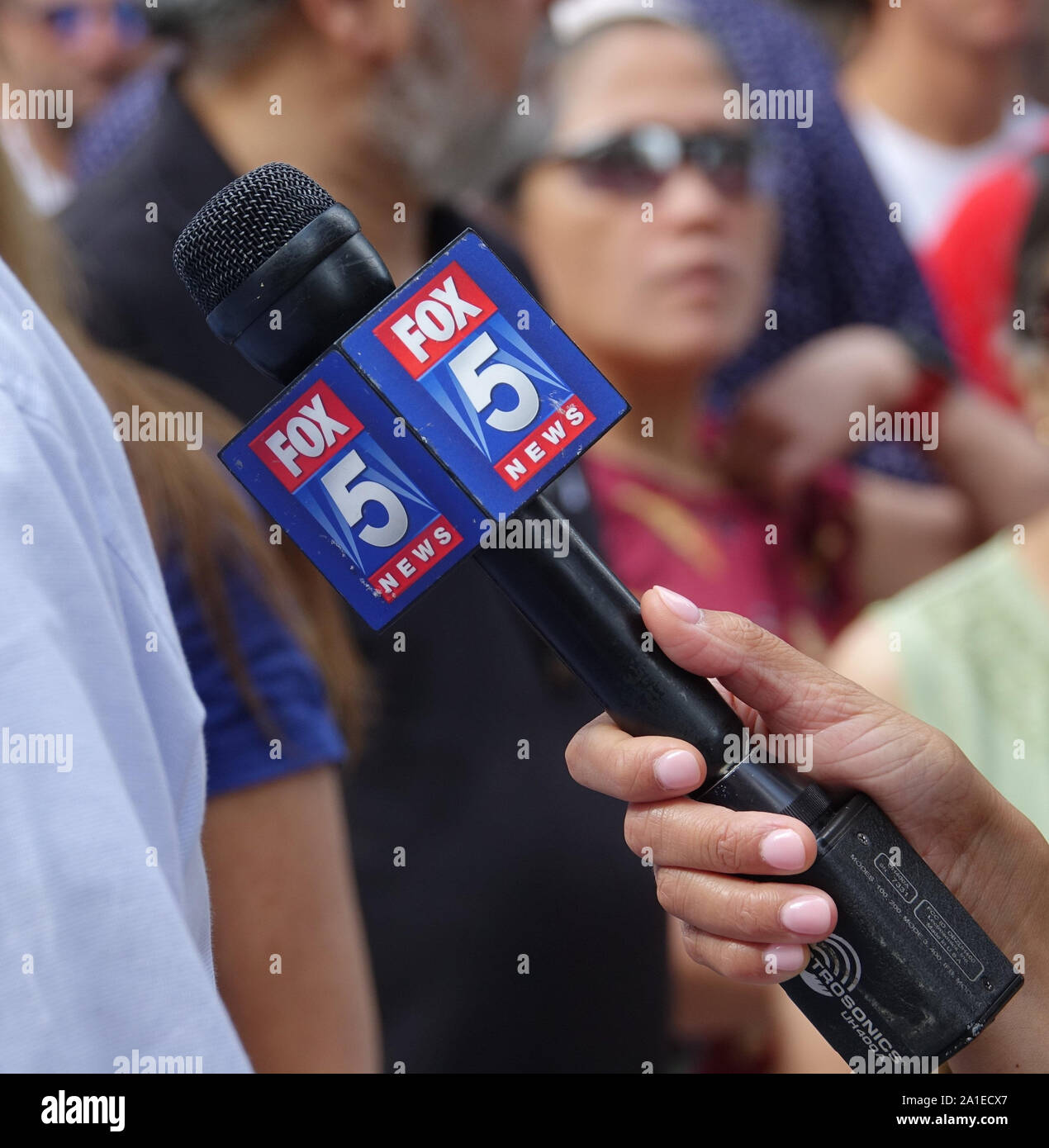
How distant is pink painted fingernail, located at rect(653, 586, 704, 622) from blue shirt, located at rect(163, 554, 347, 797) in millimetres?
453

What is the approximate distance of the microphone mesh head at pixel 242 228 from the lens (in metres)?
0.53

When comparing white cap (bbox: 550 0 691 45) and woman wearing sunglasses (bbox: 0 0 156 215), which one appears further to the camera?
woman wearing sunglasses (bbox: 0 0 156 215)

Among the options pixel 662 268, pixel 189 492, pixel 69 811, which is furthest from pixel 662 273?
pixel 69 811

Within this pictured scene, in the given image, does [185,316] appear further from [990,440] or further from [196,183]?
[990,440]

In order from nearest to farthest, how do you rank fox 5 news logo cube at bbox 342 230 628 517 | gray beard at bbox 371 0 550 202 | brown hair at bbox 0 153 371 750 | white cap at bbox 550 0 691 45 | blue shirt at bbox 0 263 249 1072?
blue shirt at bbox 0 263 249 1072 → fox 5 news logo cube at bbox 342 230 628 517 → brown hair at bbox 0 153 371 750 → gray beard at bbox 371 0 550 202 → white cap at bbox 550 0 691 45

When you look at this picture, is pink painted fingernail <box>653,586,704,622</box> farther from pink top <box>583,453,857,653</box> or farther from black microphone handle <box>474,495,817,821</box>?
pink top <box>583,453,857,653</box>

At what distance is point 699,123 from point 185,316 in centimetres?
75

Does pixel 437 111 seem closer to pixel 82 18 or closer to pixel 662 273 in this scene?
pixel 662 273

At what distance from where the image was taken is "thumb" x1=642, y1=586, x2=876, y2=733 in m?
0.54

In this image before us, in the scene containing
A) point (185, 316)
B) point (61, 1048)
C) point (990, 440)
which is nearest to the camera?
point (61, 1048)

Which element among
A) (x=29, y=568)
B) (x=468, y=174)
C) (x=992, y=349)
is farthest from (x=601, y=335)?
(x=29, y=568)

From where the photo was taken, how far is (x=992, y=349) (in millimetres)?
2143

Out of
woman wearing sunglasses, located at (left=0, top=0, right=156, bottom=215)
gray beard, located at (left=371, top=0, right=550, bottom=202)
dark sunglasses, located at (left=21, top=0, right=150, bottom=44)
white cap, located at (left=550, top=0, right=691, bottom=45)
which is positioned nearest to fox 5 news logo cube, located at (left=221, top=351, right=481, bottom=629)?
gray beard, located at (left=371, top=0, right=550, bottom=202)

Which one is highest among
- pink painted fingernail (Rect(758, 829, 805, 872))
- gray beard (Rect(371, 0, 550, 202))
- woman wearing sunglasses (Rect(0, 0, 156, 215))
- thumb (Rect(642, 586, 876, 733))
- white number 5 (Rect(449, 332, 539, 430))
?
woman wearing sunglasses (Rect(0, 0, 156, 215))
